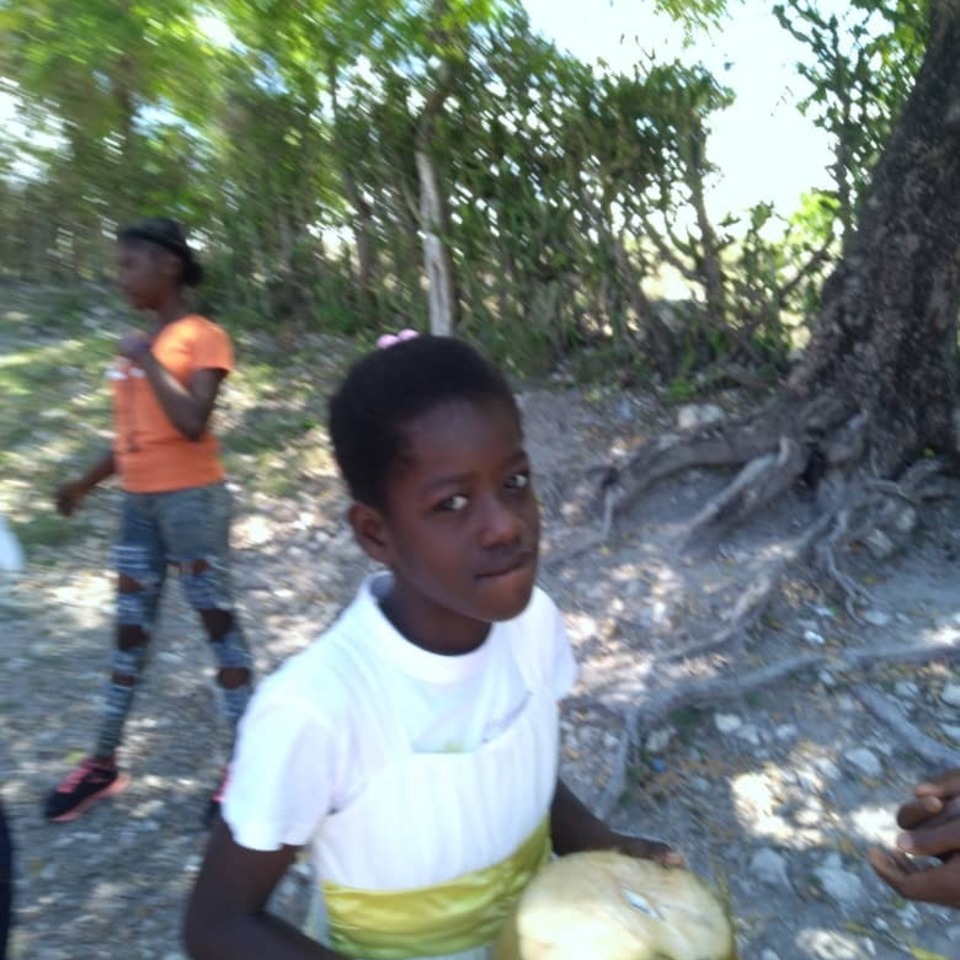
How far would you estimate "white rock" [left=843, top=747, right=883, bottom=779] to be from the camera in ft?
11.0

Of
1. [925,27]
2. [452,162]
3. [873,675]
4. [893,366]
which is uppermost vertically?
[925,27]

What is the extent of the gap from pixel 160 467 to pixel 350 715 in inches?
68.3

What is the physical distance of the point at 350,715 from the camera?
1.28 metres

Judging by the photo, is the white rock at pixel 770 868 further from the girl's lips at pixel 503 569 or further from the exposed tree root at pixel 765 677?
the girl's lips at pixel 503 569

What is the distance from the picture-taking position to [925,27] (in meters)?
4.81

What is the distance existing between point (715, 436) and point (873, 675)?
1419 millimetres

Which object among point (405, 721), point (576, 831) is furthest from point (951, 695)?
point (405, 721)

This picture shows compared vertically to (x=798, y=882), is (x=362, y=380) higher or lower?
higher

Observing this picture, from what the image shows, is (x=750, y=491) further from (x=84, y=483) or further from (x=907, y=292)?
(x=84, y=483)

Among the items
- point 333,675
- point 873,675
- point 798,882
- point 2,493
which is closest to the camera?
point 333,675

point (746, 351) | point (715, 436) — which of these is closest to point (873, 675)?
point (715, 436)

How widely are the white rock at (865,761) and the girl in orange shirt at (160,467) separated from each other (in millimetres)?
2040

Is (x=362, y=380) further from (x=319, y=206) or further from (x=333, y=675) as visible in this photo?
(x=319, y=206)

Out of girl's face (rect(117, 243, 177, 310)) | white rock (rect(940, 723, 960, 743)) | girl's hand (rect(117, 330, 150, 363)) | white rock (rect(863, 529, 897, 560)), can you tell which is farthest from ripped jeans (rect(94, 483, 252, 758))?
white rock (rect(863, 529, 897, 560))
